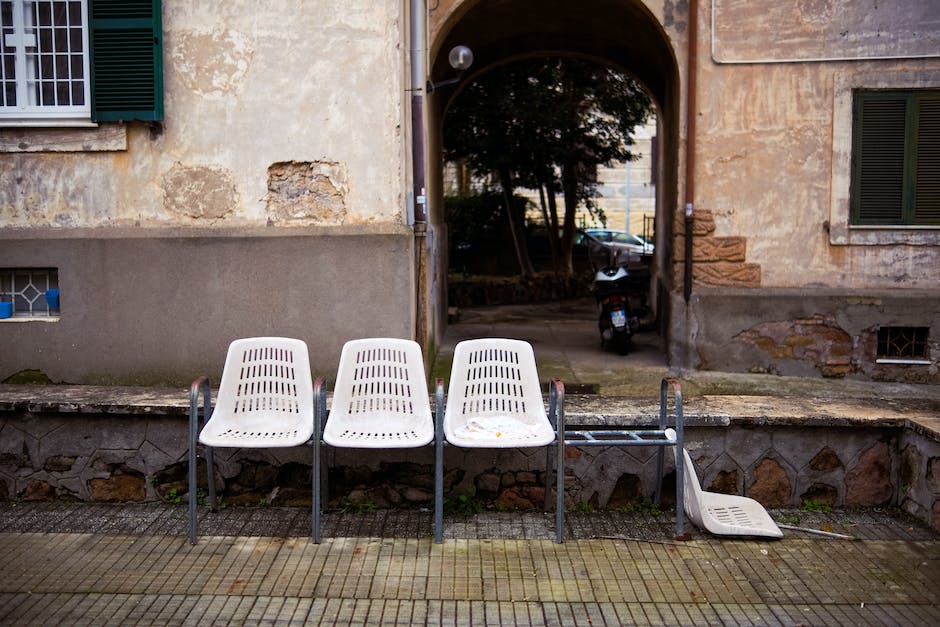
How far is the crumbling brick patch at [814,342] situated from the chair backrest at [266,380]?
13.7 feet

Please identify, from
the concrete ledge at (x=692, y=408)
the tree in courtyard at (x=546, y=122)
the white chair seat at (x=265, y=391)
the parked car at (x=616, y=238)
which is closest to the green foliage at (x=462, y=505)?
the concrete ledge at (x=692, y=408)

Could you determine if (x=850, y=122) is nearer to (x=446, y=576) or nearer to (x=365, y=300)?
(x=365, y=300)

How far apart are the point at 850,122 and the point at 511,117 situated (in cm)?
907

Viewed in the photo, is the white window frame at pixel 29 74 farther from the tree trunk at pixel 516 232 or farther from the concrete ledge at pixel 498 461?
the tree trunk at pixel 516 232

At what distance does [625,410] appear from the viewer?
246 inches

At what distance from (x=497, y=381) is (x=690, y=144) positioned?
11.0 ft

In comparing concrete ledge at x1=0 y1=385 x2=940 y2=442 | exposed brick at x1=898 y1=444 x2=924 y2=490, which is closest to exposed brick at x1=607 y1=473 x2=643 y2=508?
concrete ledge at x1=0 y1=385 x2=940 y2=442

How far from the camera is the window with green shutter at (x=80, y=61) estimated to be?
710cm

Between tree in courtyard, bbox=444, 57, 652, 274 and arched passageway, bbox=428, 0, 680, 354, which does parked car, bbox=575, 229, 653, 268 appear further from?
arched passageway, bbox=428, 0, 680, 354

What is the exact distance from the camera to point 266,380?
585 centimetres

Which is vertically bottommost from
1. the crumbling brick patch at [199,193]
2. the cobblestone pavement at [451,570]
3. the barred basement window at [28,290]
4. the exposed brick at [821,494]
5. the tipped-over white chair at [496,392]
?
the cobblestone pavement at [451,570]

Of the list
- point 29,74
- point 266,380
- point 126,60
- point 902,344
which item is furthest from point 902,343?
point 29,74

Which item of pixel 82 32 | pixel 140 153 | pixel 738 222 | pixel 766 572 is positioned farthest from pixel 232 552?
pixel 738 222

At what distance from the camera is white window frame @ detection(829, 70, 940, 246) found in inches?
312
